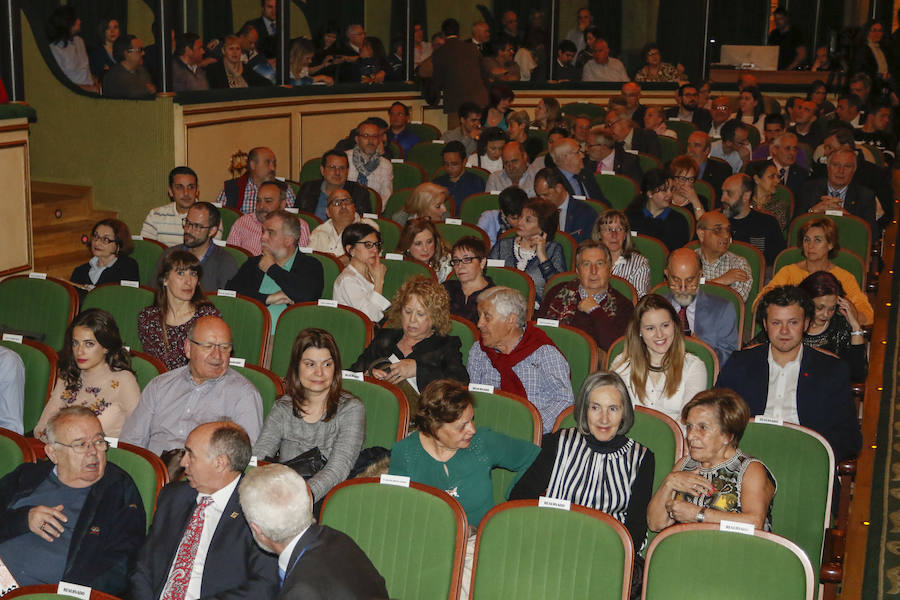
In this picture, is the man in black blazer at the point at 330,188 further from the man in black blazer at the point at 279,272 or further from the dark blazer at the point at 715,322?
the dark blazer at the point at 715,322

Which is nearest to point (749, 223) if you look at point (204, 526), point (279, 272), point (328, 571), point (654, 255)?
point (654, 255)

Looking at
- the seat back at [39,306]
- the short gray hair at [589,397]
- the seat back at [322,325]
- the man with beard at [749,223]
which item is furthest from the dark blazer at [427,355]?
the man with beard at [749,223]

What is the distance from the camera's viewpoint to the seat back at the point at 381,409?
371cm

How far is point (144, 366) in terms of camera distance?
4.09 meters

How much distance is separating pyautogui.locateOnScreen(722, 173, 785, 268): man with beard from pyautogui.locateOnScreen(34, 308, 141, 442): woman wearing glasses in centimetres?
372

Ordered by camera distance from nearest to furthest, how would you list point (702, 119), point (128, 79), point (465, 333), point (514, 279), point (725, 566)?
point (725, 566)
point (465, 333)
point (514, 279)
point (128, 79)
point (702, 119)

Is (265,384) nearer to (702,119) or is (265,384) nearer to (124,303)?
(124,303)

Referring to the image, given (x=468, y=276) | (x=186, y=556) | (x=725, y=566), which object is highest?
(x=468, y=276)

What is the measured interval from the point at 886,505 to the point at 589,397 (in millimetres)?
1742

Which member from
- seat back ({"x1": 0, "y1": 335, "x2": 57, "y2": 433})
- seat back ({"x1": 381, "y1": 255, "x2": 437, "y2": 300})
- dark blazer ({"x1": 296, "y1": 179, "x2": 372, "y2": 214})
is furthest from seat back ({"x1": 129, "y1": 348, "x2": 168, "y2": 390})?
dark blazer ({"x1": 296, "y1": 179, "x2": 372, "y2": 214})

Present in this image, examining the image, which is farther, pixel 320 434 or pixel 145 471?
pixel 320 434

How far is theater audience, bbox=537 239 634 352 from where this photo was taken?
Answer: 466 cm

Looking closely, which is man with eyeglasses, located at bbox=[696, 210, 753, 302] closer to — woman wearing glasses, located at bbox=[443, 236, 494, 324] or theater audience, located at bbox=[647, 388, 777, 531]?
woman wearing glasses, located at bbox=[443, 236, 494, 324]

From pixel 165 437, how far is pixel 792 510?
86.2 inches
